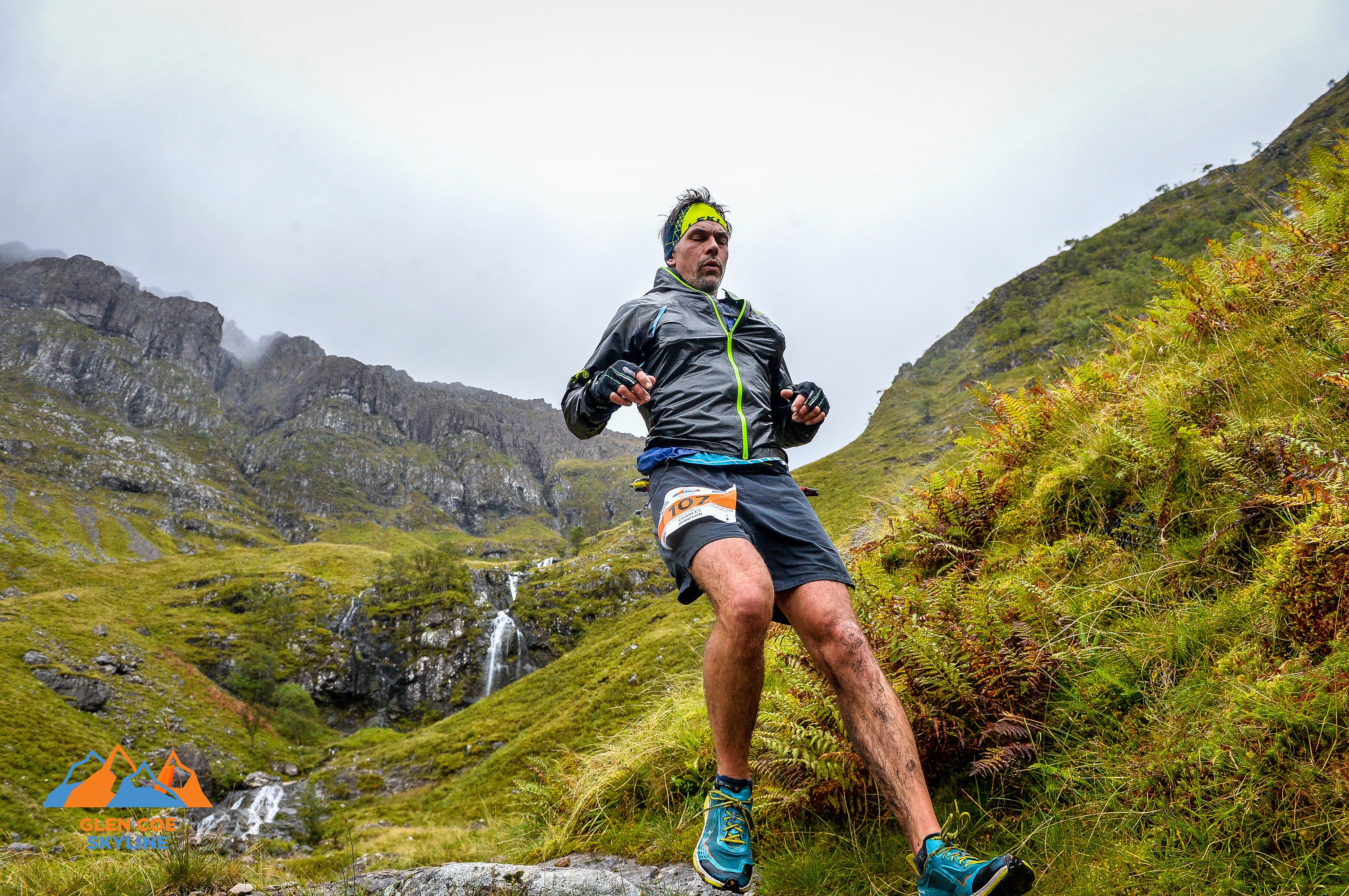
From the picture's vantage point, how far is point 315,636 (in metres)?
73.2

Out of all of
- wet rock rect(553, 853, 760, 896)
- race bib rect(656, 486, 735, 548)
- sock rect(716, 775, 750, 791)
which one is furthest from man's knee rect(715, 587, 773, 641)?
wet rock rect(553, 853, 760, 896)

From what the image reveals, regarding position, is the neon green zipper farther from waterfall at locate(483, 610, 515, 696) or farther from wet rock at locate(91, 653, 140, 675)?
wet rock at locate(91, 653, 140, 675)

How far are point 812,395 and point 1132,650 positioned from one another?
2.27m

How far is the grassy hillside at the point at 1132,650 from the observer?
2.38 metres

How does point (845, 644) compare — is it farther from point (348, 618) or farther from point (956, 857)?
point (348, 618)

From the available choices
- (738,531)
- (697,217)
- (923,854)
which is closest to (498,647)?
(697,217)

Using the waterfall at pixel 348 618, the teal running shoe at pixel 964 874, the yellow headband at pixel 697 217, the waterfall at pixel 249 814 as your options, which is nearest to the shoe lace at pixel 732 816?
the teal running shoe at pixel 964 874

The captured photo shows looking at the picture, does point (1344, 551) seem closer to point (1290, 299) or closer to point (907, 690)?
point (907, 690)

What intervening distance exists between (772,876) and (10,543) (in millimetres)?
150850

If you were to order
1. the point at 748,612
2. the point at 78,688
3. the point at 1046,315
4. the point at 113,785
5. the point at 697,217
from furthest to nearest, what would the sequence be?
1. the point at 78,688
2. the point at 1046,315
3. the point at 113,785
4. the point at 697,217
5. the point at 748,612

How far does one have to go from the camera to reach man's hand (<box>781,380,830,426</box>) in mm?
3809

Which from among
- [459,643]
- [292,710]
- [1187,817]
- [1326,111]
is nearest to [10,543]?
[292,710]

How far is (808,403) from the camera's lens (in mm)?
3840

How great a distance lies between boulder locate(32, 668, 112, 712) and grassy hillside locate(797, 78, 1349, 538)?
56.0 meters
